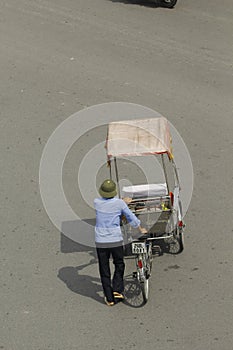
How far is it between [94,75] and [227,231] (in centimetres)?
545

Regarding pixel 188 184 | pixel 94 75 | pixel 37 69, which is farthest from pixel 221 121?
pixel 37 69

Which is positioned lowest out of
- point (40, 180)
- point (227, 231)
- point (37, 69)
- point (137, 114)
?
point (227, 231)

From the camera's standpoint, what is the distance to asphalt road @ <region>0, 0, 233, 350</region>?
8.42m

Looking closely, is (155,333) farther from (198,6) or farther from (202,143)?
(198,6)

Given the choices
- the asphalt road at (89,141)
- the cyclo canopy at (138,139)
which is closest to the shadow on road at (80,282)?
the asphalt road at (89,141)

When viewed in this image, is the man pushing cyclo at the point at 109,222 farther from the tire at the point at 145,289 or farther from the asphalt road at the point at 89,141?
the asphalt road at the point at 89,141

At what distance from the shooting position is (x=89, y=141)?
12227 millimetres

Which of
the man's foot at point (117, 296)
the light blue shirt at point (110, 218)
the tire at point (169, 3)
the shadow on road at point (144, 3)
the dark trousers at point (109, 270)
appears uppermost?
the shadow on road at point (144, 3)

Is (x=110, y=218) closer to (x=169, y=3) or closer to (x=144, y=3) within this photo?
(x=169, y=3)

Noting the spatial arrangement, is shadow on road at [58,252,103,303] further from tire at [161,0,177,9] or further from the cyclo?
tire at [161,0,177,9]

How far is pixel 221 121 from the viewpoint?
41.0 feet

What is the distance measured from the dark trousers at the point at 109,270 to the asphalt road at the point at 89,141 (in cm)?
26

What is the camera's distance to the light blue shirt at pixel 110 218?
8375mm

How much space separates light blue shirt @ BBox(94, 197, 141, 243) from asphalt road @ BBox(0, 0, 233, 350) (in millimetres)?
→ 965
